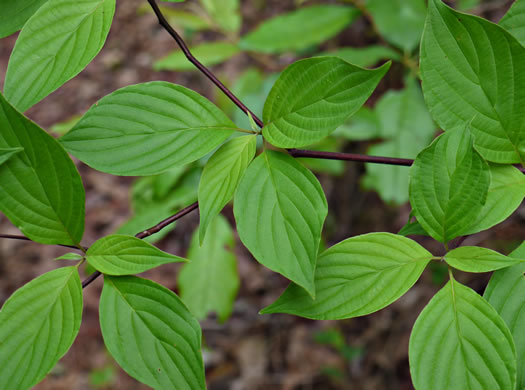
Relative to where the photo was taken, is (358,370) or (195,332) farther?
(358,370)

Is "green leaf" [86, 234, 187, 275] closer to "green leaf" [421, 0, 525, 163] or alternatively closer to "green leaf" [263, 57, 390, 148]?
"green leaf" [263, 57, 390, 148]

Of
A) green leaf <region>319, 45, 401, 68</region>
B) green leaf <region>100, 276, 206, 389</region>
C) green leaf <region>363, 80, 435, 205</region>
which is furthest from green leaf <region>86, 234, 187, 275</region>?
green leaf <region>319, 45, 401, 68</region>

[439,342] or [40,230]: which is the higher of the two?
[40,230]

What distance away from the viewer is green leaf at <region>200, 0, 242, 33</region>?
1913mm

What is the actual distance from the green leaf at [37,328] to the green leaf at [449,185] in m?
0.54

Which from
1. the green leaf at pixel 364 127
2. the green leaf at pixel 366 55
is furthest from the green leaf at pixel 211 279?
the green leaf at pixel 366 55

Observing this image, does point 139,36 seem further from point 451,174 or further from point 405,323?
point 451,174

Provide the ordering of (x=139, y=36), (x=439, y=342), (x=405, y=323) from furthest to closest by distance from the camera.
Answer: (x=139, y=36) → (x=405, y=323) → (x=439, y=342)

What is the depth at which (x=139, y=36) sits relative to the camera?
395 centimetres

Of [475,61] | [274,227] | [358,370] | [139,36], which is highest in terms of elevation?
[139,36]

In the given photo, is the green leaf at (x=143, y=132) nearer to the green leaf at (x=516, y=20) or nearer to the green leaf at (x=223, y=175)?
the green leaf at (x=223, y=175)

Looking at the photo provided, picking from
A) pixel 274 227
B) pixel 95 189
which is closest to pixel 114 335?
pixel 274 227

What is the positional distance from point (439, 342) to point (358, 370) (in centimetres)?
191

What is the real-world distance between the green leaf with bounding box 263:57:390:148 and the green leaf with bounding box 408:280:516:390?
11.9 inches
